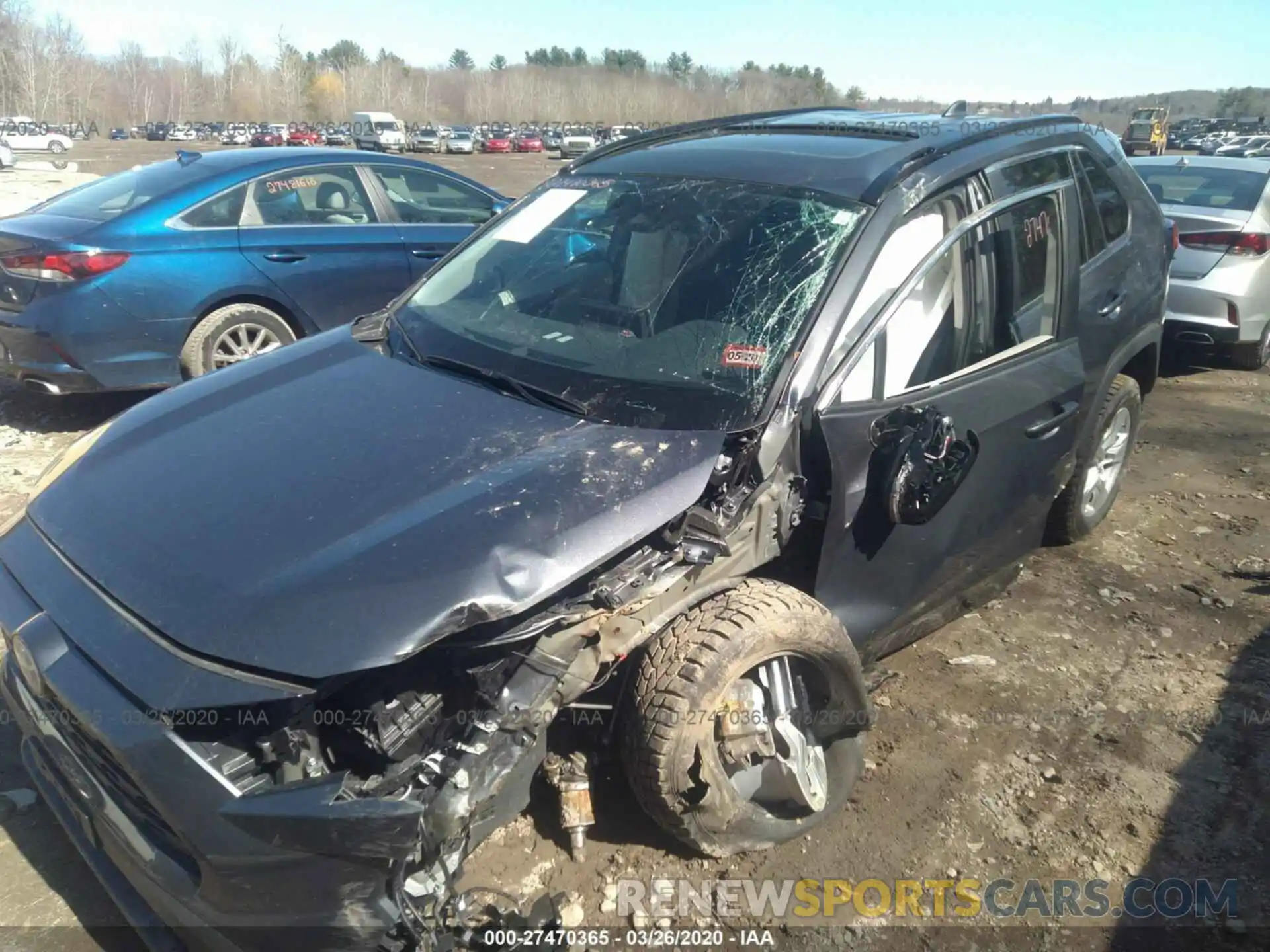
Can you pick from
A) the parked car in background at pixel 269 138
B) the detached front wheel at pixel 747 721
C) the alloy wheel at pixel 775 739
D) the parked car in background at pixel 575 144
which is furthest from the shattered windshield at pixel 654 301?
the parked car in background at pixel 575 144

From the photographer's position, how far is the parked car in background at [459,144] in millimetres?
51156

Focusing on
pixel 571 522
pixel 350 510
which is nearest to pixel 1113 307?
pixel 571 522

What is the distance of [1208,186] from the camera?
7516 mm

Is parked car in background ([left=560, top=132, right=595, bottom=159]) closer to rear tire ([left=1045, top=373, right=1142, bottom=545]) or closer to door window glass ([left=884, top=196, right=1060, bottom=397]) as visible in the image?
rear tire ([left=1045, top=373, right=1142, bottom=545])

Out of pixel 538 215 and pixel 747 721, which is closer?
pixel 747 721

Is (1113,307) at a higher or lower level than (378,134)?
lower

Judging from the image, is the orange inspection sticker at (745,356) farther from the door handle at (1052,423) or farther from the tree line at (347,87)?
the tree line at (347,87)

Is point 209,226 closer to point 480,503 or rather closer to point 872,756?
point 480,503

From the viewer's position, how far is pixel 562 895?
2445mm

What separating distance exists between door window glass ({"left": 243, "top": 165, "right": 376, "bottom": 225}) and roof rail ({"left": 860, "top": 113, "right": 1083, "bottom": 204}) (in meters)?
4.24

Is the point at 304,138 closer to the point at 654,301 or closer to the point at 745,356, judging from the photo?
the point at 654,301

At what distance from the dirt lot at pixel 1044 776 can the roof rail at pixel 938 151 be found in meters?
1.73

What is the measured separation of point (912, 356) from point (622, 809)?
1.64 meters

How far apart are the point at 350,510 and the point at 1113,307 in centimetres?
309
